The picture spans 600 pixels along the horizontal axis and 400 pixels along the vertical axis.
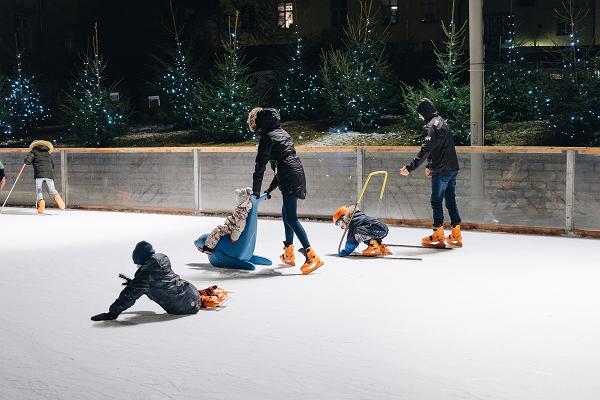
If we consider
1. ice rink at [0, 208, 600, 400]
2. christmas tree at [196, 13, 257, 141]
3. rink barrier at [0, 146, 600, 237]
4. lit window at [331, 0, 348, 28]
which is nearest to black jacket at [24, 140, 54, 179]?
rink barrier at [0, 146, 600, 237]

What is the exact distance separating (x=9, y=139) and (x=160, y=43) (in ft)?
23.0

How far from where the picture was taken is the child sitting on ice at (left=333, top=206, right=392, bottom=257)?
36.9ft

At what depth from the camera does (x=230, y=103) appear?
2830 centimetres

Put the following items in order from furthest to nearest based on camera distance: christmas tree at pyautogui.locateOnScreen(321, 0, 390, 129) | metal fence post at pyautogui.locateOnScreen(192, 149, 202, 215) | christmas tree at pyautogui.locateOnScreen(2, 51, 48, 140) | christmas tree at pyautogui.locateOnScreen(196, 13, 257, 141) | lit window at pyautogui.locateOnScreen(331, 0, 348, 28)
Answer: lit window at pyautogui.locateOnScreen(331, 0, 348, 28) → christmas tree at pyautogui.locateOnScreen(2, 51, 48, 140) → christmas tree at pyautogui.locateOnScreen(196, 13, 257, 141) → christmas tree at pyautogui.locateOnScreen(321, 0, 390, 129) → metal fence post at pyautogui.locateOnScreen(192, 149, 202, 215)

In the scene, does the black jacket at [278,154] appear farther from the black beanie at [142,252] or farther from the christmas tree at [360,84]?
the christmas tree at [360,84]

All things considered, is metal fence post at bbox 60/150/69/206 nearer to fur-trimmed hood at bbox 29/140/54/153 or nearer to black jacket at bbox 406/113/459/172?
fur-trimmed hood at bbox 29/140/54/153

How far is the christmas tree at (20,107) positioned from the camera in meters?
35.2

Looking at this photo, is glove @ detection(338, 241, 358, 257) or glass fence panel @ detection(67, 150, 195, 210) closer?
glove @ detection(338, 241, 358, 257)

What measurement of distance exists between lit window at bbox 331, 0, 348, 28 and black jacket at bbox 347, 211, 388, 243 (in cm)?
3755

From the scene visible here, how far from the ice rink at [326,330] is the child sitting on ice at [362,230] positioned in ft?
0.81

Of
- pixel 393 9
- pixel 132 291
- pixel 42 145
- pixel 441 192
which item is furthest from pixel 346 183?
pixel 393 9

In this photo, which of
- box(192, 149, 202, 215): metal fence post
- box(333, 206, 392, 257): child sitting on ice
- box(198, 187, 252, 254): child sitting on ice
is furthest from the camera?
box(192, 149, 202, 215): metal fence post

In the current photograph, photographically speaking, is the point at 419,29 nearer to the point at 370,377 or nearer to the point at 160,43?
the point at 160,43

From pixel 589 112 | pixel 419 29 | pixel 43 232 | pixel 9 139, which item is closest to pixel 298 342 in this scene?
pixel 43 232
